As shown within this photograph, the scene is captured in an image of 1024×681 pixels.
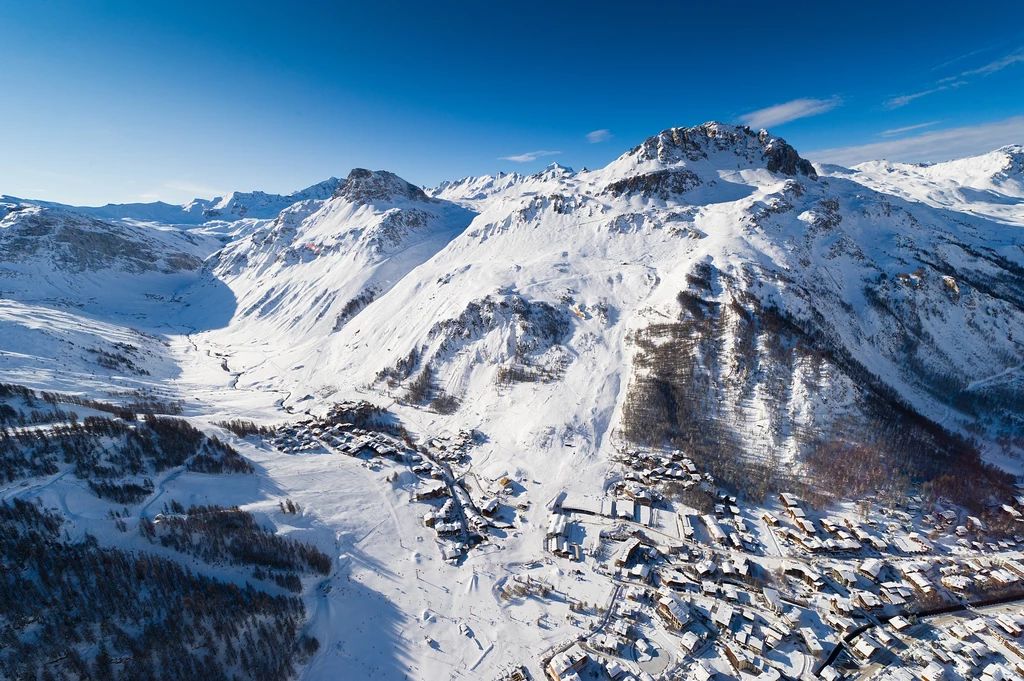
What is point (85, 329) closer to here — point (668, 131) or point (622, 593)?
point (622, 593)

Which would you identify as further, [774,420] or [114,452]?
[774,420]

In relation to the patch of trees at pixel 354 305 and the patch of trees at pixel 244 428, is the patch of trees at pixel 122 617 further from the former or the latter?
the patch of trees at pixel 354 305

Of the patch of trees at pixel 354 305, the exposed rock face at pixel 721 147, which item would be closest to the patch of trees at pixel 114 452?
the patch of trees at pixel 354 305

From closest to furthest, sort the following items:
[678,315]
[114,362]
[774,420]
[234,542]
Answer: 1. [234,542]
2. [774,420]
3. [678,315]
4. [114,362]

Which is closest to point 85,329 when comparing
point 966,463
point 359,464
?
point 359,464

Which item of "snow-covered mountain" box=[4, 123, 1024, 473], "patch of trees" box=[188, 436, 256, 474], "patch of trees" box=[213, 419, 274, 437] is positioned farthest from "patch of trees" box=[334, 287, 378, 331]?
"patch of trees" box=[188, 436, 256, 474]

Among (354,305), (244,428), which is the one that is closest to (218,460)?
(244,428)

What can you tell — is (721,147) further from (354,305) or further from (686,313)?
(354,305)

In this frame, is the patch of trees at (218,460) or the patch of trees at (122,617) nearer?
the patch of trees at (122,617)
